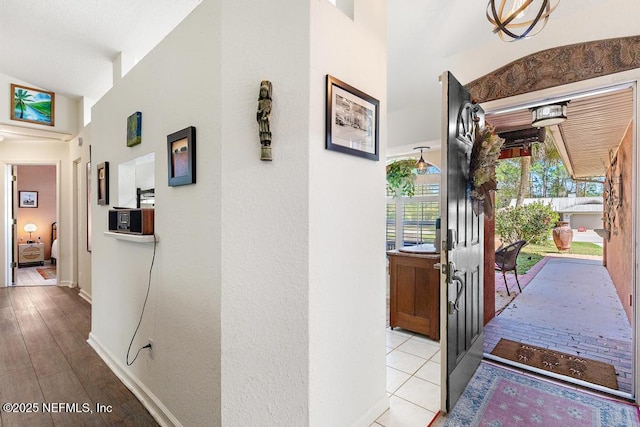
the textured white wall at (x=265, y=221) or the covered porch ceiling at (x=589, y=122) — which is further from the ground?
the covered porch ceiling at (x=589, y=122)

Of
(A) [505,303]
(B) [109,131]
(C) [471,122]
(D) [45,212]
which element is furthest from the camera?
(D) [45,212]

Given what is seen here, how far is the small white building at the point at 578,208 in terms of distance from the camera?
858 cm

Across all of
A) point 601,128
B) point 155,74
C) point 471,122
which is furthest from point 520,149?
point 155,74

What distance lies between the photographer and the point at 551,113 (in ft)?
8.39

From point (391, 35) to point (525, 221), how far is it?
7.81 m

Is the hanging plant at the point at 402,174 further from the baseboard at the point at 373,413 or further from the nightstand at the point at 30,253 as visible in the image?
the nightstand at the point at 30,253

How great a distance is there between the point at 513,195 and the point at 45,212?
1214cm

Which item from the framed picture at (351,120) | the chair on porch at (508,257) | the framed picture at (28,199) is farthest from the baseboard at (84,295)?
the chair on porch at (508,257)

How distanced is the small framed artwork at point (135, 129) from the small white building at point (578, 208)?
9.47 m

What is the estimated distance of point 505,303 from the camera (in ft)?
13.9

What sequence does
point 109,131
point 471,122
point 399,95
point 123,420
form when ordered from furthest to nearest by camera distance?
point 399,95
point 109,131
point 471,122
point 123,420

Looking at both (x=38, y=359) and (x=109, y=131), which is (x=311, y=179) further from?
(x=38, y=359)

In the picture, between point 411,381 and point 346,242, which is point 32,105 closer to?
point 346,242

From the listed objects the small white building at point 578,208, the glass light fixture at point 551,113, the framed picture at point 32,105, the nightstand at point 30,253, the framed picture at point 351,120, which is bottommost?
the nightstand at point 30,253
